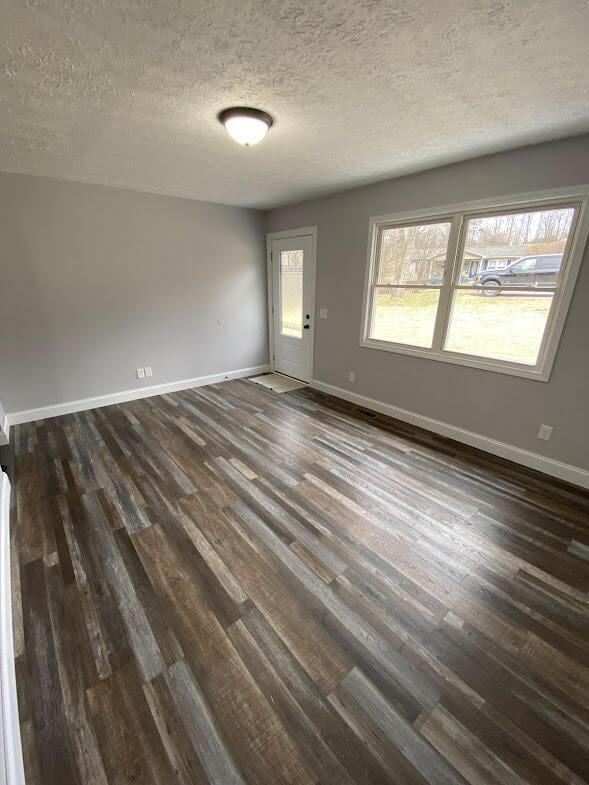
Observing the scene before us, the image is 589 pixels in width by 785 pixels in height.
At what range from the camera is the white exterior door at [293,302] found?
439 cm

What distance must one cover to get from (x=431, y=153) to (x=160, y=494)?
3496 mm

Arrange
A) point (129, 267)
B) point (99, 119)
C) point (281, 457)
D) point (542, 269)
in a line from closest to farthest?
point (99, 119)
point (542, 269)
point (281, 457)
point (129, 267)

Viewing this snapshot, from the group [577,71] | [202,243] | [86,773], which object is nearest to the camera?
[86,773]

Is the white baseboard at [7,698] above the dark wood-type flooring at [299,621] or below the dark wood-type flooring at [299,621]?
above

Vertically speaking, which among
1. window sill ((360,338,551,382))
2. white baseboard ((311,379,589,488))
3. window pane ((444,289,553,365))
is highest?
window pane ((444,289,553,365))

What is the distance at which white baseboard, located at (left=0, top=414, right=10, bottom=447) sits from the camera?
122 inches

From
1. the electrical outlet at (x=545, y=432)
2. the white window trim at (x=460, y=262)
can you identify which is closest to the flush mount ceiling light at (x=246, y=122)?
the white window trim at (x=460, y=262)

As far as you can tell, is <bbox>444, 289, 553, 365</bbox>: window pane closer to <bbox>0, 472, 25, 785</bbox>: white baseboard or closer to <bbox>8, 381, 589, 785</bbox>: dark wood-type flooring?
<bbox>8, 381, 589, 785</bbox>: dark wood-type flooring

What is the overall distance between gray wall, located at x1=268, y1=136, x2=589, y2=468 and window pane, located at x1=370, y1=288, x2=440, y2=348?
0.21 meters

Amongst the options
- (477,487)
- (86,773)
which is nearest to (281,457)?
(477,487)

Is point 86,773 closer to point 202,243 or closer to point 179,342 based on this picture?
point 179,342

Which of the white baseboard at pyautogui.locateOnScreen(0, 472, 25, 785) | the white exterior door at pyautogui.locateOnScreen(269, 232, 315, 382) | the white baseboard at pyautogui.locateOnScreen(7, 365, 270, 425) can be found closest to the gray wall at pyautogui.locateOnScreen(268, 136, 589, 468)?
the white exterior door at pyautogui.locateOnScreen(269, 232, 315, 382)

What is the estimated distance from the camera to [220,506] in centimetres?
229

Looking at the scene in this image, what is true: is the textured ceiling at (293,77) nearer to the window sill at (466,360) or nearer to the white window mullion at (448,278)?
the white window mullion at (448,278)
